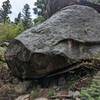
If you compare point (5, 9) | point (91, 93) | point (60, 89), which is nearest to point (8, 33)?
point (60, 89)

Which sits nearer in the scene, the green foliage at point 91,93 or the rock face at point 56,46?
the green foliage at point 91,93

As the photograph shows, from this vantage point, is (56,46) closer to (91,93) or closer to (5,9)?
(91,93)

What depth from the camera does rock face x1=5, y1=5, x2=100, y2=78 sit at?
712cm

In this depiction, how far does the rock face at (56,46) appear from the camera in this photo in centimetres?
712

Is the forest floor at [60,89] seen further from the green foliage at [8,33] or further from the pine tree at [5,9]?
the pine tree at [5,9]

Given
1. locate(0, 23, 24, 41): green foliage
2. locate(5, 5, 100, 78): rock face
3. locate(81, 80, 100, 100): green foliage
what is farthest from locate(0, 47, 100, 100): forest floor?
locate(0, 23, 24, 41): green foliage

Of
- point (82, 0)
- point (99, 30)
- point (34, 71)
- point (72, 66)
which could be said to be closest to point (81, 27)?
point (99, 30)

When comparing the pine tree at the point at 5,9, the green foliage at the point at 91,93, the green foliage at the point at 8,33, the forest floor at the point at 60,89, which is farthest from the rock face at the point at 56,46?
the pine tree at the point at 5,9

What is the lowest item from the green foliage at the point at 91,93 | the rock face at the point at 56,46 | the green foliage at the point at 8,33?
the green foliage at the point at 91,93

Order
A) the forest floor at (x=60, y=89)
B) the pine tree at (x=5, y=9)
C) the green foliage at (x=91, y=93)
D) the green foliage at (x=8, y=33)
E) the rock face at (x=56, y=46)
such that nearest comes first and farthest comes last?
the green foliage at (x=91, y=93) → the forest floor at (x=60, y=89) → the rock face at (x=56, y=46) → the green foliage at (x=8, y=33) → the pine tree at (x=5, y=9)

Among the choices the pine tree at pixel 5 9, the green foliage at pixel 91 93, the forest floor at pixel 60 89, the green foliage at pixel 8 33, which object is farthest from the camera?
the pine tree at pixel 5 9

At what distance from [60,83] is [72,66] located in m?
0.49

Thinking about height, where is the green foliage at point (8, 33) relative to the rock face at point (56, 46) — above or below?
above

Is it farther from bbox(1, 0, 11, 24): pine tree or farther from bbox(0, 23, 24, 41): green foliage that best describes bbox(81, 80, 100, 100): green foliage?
bbox(1, 0, 11, 24): pine tree
